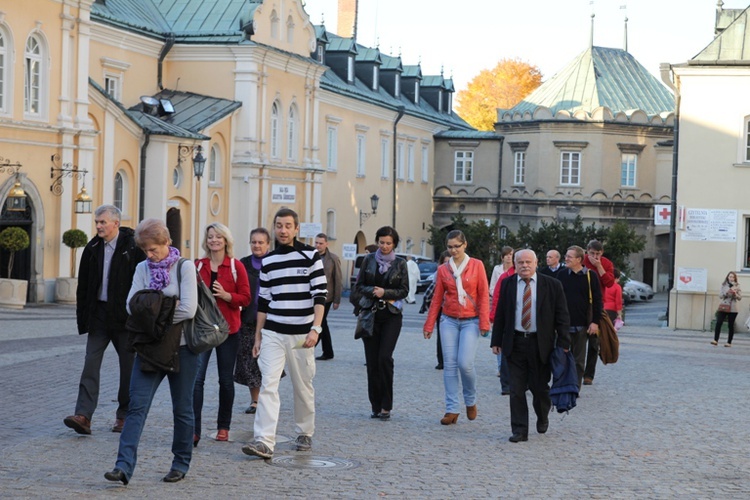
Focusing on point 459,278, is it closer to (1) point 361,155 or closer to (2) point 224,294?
(2) point 224,294

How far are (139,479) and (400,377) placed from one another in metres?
8.25

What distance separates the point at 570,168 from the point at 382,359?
160 feet

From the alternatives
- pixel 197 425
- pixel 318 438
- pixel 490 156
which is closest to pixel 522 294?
pixel 318 438

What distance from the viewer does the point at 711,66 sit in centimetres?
3297

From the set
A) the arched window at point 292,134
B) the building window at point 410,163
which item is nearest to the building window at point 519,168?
the building window at point 410,163

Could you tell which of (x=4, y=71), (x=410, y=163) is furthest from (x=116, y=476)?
(x=410, y=163)

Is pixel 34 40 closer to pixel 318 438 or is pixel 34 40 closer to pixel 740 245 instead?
pixel 740 245

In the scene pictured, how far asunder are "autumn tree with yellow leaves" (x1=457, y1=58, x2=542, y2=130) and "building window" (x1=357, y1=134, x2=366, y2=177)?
24.7 m

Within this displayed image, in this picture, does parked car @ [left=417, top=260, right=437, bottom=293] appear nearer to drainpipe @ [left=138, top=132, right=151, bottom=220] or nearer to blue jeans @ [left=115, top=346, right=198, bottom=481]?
drainpipe @ [left=138, top=132, right=151, bottom=220]

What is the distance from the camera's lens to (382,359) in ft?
42.4

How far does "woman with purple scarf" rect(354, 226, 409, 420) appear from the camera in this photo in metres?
12.9

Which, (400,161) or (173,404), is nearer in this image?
(173,404)

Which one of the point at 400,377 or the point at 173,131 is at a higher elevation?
the point at 173,131

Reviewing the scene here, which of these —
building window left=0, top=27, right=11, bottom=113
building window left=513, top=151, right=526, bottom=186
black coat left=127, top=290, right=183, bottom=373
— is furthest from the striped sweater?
building window left=513, top=151, right=526, bottom=186
